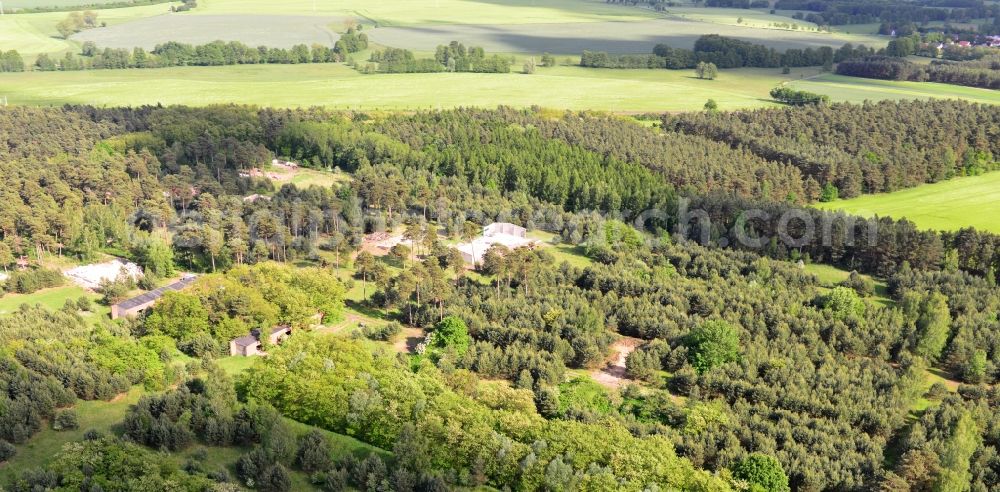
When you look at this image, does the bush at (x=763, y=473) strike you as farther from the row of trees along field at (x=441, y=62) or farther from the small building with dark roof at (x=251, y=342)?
the row of trees along field at (x=441, y=62)

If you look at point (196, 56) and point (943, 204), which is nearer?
point (943, 204)

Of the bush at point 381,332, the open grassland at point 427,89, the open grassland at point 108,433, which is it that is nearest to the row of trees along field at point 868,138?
the open grassland at point 427,89

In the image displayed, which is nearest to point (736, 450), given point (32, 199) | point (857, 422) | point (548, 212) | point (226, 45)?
point (857, 422)

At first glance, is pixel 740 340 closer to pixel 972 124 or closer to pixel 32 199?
pixel 32 199

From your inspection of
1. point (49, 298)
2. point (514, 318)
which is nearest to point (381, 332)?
point (514, 318)

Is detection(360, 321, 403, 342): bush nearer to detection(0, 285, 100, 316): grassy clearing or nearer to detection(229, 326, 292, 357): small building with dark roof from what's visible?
detection(229, 326, 292, 357): small building with dark roof

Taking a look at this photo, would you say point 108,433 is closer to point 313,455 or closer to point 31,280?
point 313,455
